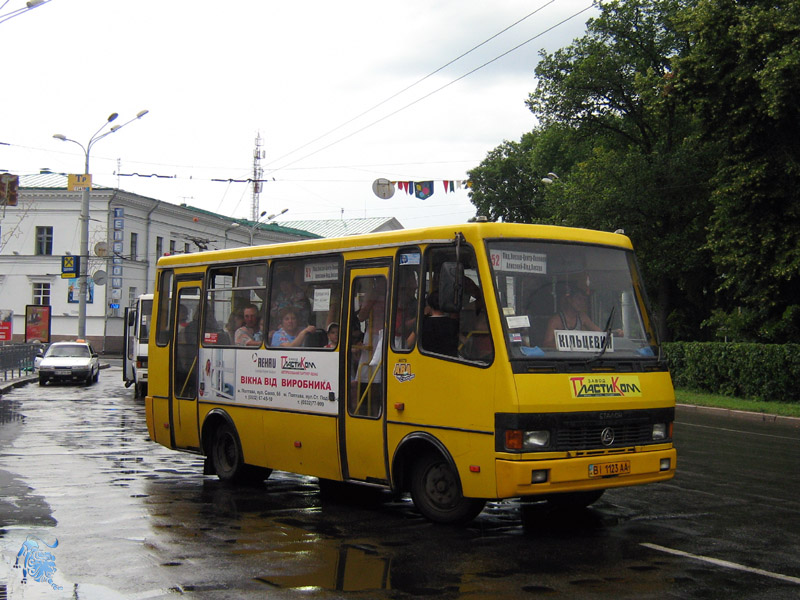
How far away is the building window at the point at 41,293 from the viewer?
65.4 metres

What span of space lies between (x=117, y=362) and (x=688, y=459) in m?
47.3

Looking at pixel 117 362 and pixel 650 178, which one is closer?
pixel 650 178

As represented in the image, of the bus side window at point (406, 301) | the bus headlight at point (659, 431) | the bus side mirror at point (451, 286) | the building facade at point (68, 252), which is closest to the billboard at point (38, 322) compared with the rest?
Result: the building facade at point (68, 252)

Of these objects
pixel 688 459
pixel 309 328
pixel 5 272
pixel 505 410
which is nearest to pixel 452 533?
pixel 505 410

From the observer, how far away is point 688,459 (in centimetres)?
A: 1358

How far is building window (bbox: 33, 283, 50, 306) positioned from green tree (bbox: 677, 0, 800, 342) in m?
48.7

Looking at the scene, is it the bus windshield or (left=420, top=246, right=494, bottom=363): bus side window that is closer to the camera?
(left=420, top=246, right=494, bottom=363): bus side window

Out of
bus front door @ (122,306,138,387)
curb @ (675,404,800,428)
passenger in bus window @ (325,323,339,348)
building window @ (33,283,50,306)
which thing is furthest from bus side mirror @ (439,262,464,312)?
building window @ (33,283,50,306)

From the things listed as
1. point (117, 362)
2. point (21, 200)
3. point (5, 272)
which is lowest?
point (117, 362)

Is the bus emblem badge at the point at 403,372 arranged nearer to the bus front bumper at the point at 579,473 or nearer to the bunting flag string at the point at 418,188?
the bus front bumper at the point at 579,473

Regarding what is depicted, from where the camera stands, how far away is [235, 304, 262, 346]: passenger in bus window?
36.4ft

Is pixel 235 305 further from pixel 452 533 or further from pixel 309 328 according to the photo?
pixel 452 533

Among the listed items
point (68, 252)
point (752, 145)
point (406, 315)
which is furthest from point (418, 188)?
point (68, 252)

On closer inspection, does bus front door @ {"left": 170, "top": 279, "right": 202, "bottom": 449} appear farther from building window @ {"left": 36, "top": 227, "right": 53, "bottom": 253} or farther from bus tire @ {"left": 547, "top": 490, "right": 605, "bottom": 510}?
building window @ {"left": 36, "top": 227, "right": 53, "bottom": 253}
